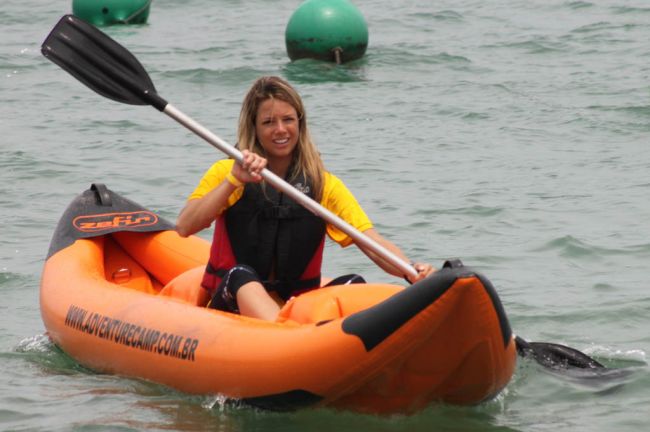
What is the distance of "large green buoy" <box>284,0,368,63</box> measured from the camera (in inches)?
457

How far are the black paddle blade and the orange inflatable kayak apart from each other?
0.73m

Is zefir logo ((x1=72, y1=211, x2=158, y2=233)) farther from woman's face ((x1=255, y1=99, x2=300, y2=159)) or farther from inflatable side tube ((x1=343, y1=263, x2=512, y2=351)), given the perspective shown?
inflatable side tube ((x1=343, y1=263, x2=512, y2=351))

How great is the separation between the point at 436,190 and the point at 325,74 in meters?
3.75

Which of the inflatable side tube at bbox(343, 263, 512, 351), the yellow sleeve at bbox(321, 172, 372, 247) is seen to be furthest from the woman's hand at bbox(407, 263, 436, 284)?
the yellow sleeve at bbox(321, 172, 372, 247)

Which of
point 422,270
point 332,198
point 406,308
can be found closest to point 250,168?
point 332,198

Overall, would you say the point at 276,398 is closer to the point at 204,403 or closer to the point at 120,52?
the point at 204,403

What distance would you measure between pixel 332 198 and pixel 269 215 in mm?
237

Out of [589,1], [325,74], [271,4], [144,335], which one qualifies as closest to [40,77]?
[325,74]

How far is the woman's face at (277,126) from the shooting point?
4.44m

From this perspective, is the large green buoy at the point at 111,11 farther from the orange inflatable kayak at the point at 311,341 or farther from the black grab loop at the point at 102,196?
the orange inflatable kayak at the point at 311,341

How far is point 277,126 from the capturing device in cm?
445

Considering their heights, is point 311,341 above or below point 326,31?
above

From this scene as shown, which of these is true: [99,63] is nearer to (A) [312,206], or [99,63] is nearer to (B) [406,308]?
(A) [312,206]

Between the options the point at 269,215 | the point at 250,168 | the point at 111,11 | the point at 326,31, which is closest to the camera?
the point at 250,168
